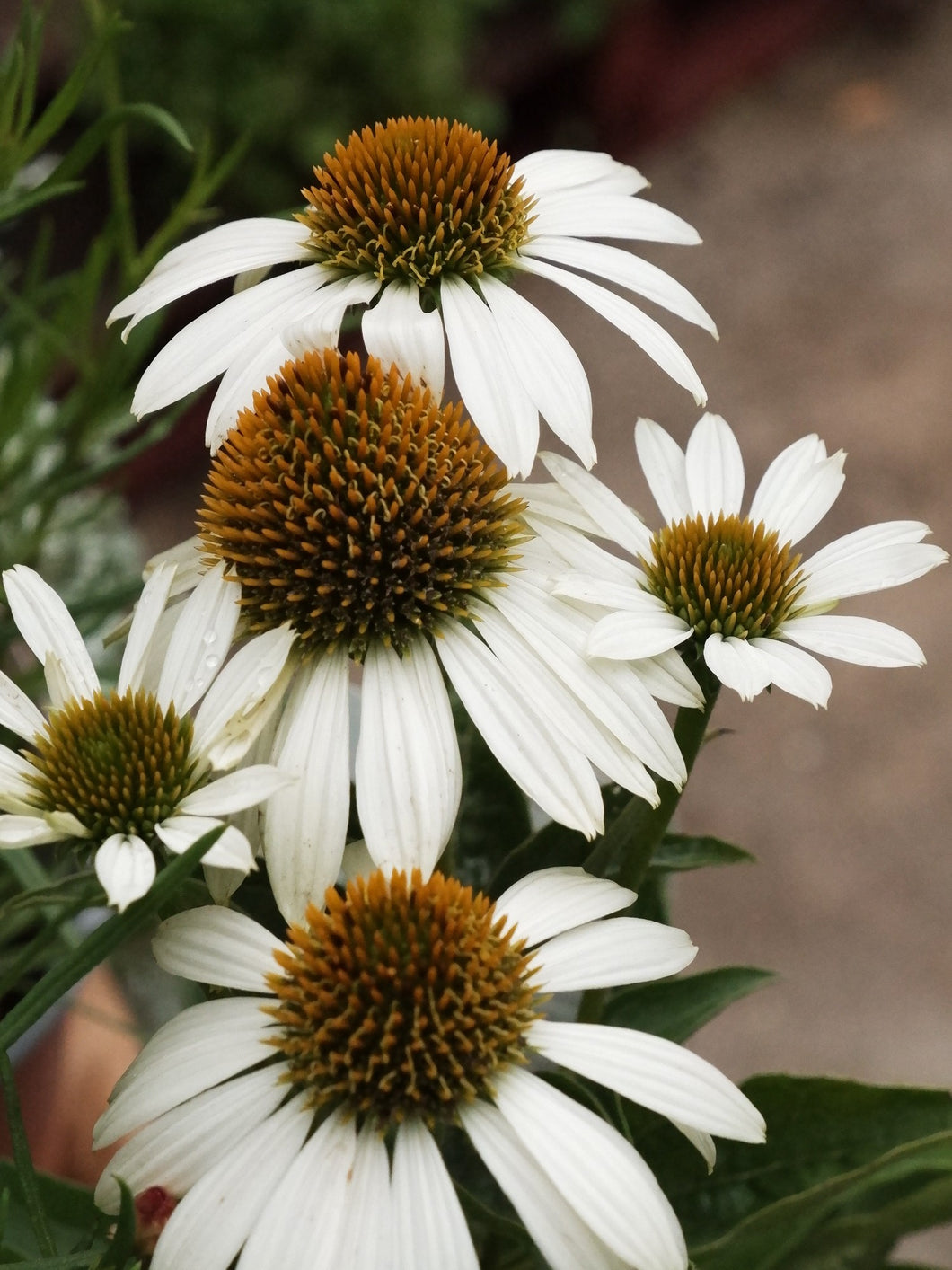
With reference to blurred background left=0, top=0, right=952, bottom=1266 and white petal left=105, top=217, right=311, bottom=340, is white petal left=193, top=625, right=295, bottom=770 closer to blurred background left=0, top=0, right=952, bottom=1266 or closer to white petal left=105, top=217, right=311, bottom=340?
white petal left=105, top=217, right=311, bottom=340

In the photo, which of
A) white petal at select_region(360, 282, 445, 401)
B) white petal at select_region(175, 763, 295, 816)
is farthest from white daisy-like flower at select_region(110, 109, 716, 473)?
white petal at select_region(175, 763, 295, 816)

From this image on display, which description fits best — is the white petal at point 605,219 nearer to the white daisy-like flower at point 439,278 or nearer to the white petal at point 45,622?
the white daisy-like flower at point 439,278

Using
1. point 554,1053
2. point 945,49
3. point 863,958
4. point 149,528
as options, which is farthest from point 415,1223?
point 945,49

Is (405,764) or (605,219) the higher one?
(605,219)

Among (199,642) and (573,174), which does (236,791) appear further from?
(573,174)

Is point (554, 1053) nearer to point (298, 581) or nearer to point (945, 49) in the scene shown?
point (298, 581)

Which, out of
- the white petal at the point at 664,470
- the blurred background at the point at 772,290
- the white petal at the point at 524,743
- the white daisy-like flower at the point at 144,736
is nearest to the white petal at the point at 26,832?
the white daisy-like flower at the point at 144,736

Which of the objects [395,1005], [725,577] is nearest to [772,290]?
[725,577]
